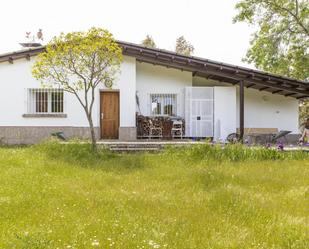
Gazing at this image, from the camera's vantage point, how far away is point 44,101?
1750 centimetres

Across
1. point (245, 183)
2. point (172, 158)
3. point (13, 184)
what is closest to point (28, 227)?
point (13, 184)

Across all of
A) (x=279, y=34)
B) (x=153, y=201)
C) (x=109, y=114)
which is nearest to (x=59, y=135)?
(x=109, y=114)

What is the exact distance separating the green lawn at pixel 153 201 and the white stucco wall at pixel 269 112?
801 cm

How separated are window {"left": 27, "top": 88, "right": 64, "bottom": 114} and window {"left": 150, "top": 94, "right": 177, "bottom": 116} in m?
4.58

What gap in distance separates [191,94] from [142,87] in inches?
99.5

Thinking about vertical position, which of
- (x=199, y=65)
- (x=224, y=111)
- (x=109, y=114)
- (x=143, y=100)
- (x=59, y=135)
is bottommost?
(x=59, y=135)

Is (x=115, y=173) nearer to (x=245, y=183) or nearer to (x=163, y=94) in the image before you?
(x=245, y=183)

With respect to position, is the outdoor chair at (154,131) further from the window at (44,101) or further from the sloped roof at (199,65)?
the window at (44,101)

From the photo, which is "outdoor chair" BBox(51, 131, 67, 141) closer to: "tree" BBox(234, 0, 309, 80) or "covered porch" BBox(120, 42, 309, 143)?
"covered porch" BBox(120, 42, 309, 143)

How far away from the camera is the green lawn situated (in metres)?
4.76

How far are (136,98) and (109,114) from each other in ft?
5.11

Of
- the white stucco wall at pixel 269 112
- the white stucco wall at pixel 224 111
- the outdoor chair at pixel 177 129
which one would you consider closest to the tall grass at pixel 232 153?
the outdoor chair at pixel 177 129

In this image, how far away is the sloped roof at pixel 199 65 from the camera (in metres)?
16.6

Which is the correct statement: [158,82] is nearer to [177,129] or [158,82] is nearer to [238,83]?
[177,129]
